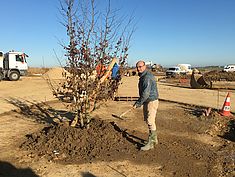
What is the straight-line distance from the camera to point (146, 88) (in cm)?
539

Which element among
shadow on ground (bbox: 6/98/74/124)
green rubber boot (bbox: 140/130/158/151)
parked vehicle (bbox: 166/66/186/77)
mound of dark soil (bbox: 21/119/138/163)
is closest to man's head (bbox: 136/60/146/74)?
green rubber boot (bbox: 140/130/158/151)

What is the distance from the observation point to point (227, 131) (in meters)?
7.24

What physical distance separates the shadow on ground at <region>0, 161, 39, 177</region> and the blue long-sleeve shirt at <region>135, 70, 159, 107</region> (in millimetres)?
2508

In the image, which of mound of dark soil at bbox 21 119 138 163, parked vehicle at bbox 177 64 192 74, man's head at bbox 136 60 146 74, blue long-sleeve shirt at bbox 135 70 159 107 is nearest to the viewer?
mound of dark soil at bbox 21 119 138 163

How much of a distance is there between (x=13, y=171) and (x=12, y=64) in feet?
69.2

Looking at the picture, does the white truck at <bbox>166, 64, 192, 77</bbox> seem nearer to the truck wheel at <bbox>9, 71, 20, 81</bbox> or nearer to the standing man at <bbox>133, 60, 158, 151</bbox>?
the truck wheel at <bbox>9, 71, 20, 81</bbox>

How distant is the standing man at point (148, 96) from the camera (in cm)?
540

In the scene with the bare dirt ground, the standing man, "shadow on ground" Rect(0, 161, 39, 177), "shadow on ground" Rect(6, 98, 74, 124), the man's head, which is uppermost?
the man's head

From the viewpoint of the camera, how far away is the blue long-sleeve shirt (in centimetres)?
539

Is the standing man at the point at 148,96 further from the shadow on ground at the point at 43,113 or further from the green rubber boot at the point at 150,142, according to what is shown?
the shadow on ground at the point at 43,113

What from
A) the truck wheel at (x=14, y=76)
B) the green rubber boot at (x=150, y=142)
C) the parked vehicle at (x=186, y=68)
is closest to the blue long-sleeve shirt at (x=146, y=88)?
the green rubber boot at (x=150, y=142)

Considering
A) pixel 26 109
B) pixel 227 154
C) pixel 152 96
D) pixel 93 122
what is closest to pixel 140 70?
pixel 152 96

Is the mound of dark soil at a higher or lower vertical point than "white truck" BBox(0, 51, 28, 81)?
lower

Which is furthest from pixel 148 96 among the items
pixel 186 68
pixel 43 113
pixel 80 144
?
pixel 186 68
